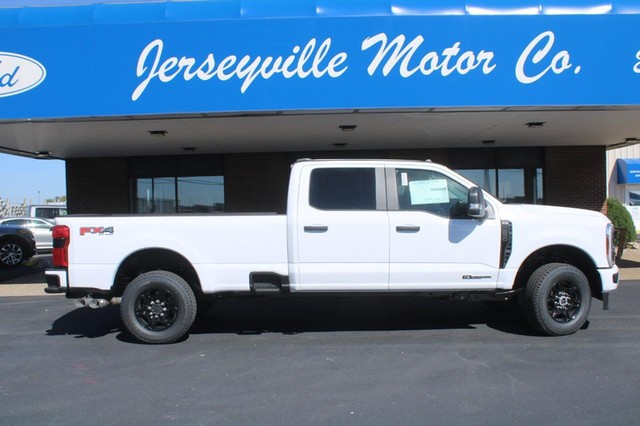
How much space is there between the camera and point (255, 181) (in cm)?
1384

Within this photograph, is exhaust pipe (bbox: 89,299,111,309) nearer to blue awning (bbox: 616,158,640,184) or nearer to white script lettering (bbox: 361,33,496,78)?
white script lettering (bbox: 361,33,496,78)

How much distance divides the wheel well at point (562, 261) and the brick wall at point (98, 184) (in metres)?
11.2

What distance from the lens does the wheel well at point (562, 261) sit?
6.16 m

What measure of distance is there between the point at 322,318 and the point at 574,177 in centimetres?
968

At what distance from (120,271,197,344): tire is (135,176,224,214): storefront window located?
8.07 meters

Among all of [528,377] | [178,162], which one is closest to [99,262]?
[528,377]

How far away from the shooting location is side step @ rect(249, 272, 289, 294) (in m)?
5.96

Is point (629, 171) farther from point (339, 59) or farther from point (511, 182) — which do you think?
point (339, 59)

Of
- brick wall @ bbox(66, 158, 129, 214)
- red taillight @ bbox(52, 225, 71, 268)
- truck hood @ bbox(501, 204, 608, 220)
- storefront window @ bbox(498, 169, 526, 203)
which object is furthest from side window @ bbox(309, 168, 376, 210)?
brick wall @ bbox(66, 158, 129, 214)

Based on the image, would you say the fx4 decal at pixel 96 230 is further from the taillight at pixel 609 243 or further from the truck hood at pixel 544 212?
the taillight at pixel 609 243

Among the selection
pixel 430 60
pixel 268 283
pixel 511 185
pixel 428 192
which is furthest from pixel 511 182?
pixel 268 283

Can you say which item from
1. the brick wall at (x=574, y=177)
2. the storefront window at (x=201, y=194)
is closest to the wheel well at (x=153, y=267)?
the storefront window at (x=201, y=194)

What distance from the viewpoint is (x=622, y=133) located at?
11.5 metres

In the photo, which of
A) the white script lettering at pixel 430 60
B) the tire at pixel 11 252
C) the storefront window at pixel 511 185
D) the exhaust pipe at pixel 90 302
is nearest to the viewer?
the exhaust pipe at pixel 90 302
